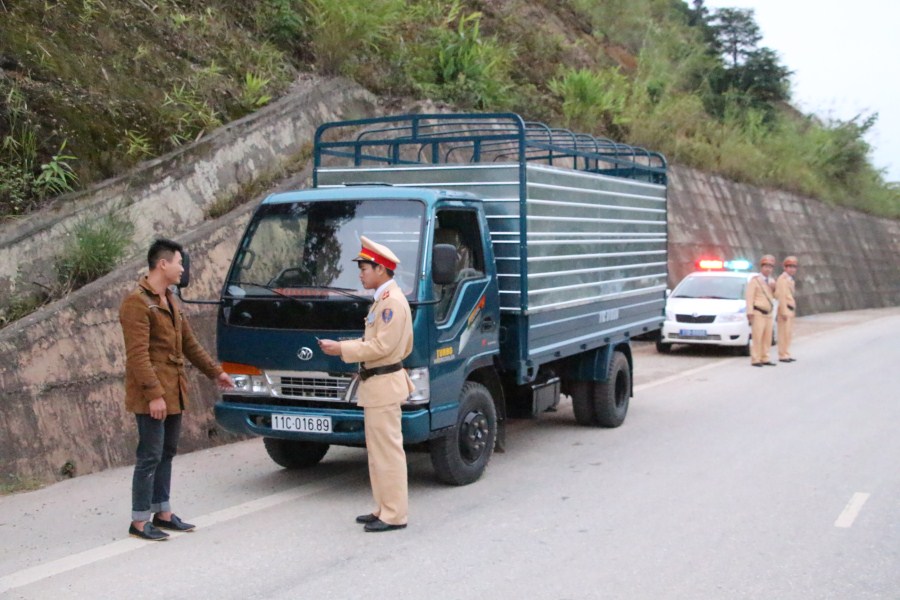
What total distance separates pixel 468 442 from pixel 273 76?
28.0 ft

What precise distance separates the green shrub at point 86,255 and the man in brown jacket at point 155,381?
127 inches

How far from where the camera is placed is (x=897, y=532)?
253 inches

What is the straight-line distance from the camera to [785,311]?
17641 millimetres

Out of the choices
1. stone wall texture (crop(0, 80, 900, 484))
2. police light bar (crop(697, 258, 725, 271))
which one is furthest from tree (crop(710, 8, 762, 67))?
stone wall texture (crop(0, 80, 900, 484))

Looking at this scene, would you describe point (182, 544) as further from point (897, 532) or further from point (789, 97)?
point (789, 97)

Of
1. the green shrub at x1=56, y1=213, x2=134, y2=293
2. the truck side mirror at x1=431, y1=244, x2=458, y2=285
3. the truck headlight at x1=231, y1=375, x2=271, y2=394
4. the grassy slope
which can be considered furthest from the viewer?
the grassy slope

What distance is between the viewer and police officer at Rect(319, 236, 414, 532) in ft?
20.8

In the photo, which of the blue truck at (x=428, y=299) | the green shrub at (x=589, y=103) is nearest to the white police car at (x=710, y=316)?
the green shrub at (x=589, y=103)

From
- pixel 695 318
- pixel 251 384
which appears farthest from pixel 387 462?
pixel 695 318

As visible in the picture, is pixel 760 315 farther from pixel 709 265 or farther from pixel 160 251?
pixel 160 251

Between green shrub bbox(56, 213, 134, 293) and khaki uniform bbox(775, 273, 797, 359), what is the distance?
12.0 metres

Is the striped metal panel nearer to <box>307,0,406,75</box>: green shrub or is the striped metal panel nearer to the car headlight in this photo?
<box>307,0,406,75</box>: green shrub

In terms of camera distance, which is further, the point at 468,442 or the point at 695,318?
the point at 695,318

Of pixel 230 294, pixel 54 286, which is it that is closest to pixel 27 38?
pixel 54 286
